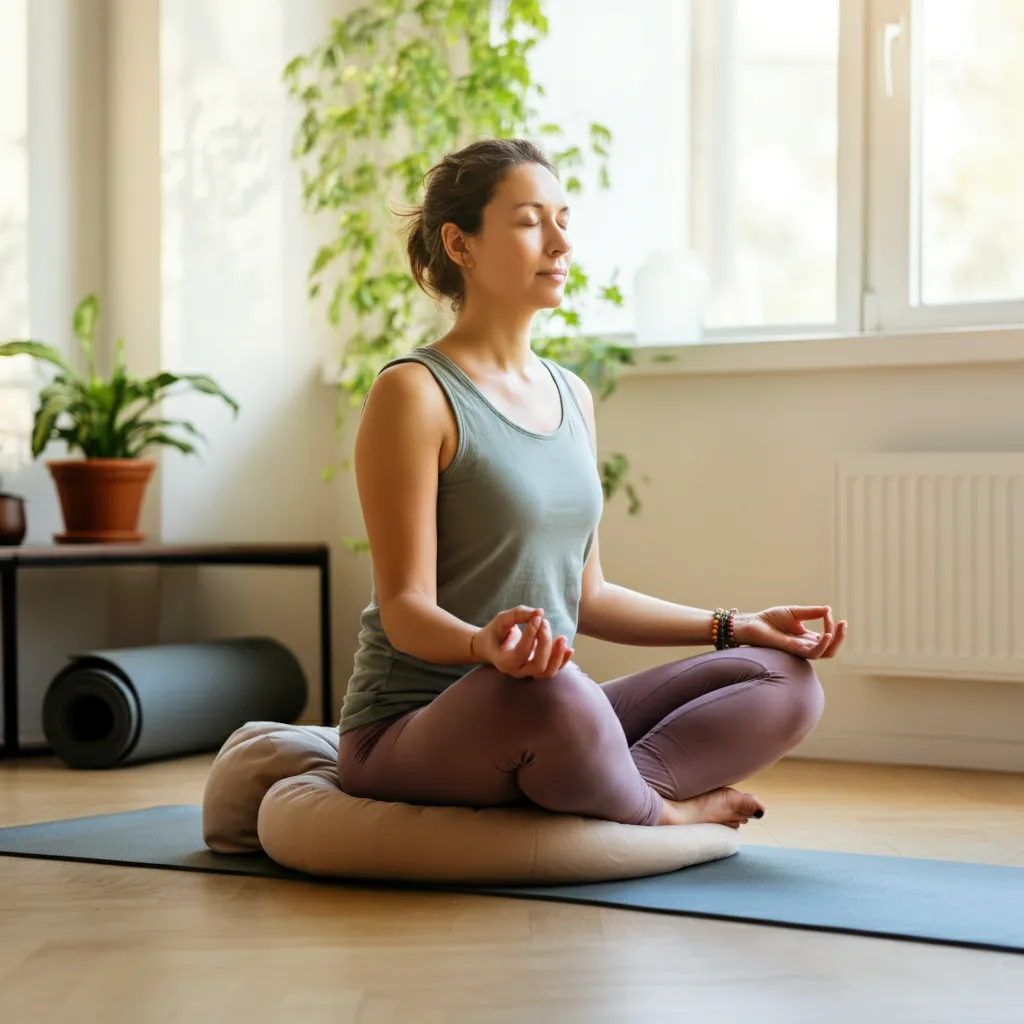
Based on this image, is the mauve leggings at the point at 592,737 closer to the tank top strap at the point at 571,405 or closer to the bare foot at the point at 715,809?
the bare foot at the point at 715,809

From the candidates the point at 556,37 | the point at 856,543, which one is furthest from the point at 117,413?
the point at 856,543

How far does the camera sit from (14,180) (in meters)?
3.77

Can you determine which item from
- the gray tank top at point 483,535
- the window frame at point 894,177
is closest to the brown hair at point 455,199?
the gray tank top at point 483,535

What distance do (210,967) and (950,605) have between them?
6.62ft

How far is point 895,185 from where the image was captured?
349 centimetres

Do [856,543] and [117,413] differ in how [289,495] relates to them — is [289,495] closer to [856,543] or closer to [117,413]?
[117,413]

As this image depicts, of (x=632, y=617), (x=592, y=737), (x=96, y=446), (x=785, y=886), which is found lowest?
(x=785, y=886)

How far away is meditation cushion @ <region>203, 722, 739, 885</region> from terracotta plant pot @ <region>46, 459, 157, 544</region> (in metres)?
1.61

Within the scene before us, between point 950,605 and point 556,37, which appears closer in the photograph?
point 950,605

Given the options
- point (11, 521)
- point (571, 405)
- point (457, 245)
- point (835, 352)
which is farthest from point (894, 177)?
point (11, 521)

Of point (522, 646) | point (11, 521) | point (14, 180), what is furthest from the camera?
point (14, 180)

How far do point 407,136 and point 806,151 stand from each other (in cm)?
107

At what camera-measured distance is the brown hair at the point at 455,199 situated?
219cm

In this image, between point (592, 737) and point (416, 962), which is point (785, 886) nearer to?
point (592, 737)
